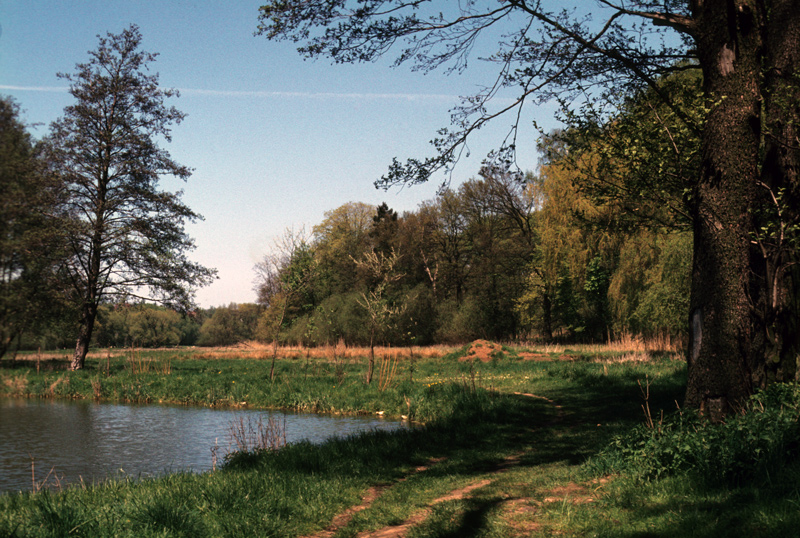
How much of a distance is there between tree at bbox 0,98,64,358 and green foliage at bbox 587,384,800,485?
5.83 metres

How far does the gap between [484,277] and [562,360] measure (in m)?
21.2

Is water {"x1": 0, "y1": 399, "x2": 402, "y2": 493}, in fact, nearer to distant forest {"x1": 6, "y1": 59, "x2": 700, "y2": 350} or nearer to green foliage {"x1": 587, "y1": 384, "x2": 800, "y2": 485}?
distant forest {"x1": 6, "y1": 59, "x2": 700, "y2": 350}

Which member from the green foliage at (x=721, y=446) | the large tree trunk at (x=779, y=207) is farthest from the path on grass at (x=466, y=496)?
the large tree trunk at (x=779, y=207)

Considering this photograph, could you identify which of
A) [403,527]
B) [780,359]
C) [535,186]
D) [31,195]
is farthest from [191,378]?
[535,186]

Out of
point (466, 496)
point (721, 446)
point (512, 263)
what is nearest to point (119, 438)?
point (466, 496)

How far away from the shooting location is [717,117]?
7289 millimetres

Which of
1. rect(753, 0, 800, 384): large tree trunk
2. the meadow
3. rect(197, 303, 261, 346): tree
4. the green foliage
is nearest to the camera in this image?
the meadow

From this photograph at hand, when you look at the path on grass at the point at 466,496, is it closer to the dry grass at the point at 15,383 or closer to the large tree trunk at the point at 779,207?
the large tree trunk at the point at 779,207

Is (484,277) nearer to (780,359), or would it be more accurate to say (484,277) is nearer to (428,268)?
(428,268)

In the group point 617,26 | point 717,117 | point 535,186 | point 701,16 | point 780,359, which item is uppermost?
point 535,186

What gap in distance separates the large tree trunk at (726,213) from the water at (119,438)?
6.96 m

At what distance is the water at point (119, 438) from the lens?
31.6 ft

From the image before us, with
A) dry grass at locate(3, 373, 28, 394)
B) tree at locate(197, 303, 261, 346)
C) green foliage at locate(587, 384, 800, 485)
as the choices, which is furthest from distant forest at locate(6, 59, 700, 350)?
tree at locate(197, 303, 261, 346)

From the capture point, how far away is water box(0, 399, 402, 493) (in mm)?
9641
